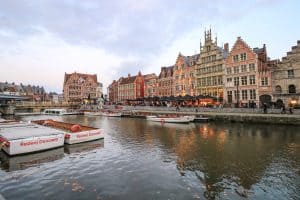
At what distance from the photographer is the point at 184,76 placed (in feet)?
209

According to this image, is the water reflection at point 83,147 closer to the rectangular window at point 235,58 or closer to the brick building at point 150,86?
the rectangular window at point 235,58

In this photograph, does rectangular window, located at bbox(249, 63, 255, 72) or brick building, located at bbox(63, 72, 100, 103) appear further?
brick building, located at bbox(63, 72, 100, 103)

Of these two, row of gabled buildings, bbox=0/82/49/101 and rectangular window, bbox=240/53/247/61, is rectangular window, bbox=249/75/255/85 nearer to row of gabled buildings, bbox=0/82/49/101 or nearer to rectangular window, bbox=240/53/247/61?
rectangular window, bbox=240/53/247/61

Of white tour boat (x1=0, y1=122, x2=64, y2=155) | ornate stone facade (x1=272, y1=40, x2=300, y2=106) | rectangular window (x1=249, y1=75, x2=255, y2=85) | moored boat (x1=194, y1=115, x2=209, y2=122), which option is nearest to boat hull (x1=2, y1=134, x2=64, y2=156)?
white tour boat (x1=0, y1=122, x2=64, y2=155)

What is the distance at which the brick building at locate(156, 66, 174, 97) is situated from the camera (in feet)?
226

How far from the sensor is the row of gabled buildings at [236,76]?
132 feet

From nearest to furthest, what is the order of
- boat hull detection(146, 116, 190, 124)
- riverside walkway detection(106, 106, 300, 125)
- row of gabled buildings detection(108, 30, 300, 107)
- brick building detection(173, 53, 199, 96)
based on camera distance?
riverside walkway detection(106, 106, 300, 125) → boat hull detection(146, 116, 190, 124) → row of gabled buildings detection(108, 30, 300, 107) → brick building detection(173, 53, 199, 96)

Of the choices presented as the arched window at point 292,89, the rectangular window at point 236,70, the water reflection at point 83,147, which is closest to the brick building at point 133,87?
the rectangular window at point 236,70

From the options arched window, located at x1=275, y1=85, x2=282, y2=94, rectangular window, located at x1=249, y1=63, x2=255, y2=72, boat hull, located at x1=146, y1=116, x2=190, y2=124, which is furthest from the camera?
rectangular window, located at x1=249, y1=63, x2=255, y2=72

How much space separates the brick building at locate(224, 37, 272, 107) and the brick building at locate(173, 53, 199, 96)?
1157cm

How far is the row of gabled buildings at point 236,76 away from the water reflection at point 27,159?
33.0 metres

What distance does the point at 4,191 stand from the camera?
31.2 ft

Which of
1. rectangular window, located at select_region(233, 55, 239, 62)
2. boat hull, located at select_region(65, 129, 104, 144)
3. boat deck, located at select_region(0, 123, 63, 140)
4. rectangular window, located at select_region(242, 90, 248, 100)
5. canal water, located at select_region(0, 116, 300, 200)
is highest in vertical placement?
rectangular window, located at select_region(233, 55, 239, 62)

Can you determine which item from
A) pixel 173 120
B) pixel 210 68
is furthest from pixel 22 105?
pixel 210 68
